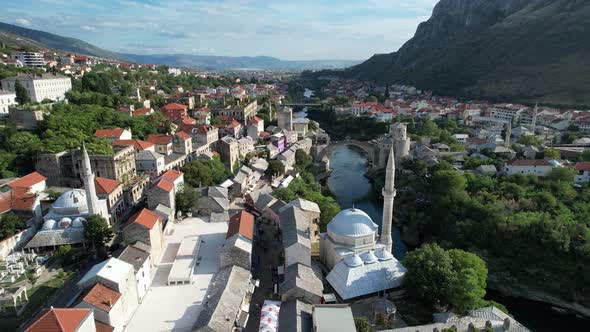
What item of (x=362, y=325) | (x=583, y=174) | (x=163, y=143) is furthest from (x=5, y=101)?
(x=583, y=174)

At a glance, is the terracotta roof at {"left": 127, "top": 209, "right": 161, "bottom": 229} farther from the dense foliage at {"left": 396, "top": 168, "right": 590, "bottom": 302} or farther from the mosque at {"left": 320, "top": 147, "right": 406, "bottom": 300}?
the dense foliage at {"left": 396, "top": 168, "right": 590, "bottom": 302}

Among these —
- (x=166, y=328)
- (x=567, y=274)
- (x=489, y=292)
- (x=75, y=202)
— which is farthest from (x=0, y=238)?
(x=567, y=274)

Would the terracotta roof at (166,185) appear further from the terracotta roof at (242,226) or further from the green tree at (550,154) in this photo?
the green tree at (550,154)

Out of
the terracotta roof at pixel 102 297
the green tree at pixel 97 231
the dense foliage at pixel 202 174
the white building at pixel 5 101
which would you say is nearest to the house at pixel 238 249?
the terracotta roof at pixel 102 297

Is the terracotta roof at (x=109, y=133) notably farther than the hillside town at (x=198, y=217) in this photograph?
Yes

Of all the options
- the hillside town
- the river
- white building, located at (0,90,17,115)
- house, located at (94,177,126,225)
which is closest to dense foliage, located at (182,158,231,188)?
the hillside town

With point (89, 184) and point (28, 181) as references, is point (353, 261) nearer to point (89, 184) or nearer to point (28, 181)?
point (89, 184)

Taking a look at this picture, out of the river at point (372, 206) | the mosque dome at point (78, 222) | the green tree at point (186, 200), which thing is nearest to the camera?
the mosque dome at point (78, 222)
